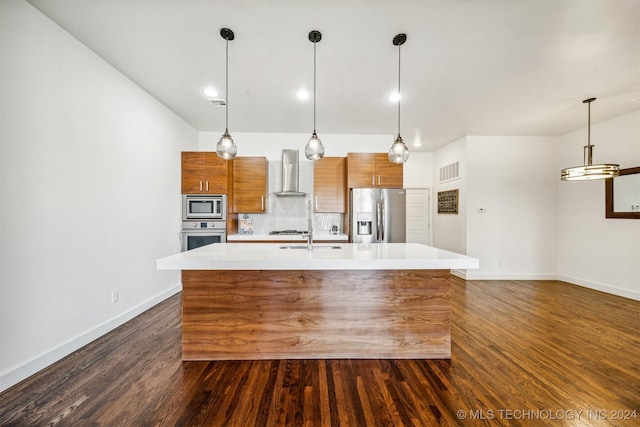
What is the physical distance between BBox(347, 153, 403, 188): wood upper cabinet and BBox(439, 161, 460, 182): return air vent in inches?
64.7

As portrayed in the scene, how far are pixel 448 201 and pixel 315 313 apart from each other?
4.64 meters

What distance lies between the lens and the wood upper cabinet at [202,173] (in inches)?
169

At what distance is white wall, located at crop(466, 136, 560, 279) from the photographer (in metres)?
5.10

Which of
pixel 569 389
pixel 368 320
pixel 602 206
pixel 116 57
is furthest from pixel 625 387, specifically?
pixel 116 57

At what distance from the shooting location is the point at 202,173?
431cm

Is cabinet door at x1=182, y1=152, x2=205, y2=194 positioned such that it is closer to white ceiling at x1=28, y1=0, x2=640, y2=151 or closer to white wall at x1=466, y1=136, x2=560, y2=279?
white ceiling at x1=28, y1=0, x2=640, y2=151

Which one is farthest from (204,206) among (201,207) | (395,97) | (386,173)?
(395,97)

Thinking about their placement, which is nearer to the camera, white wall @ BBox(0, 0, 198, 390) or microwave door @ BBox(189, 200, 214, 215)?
white wall @ BBox(0, 0, 198, 390)

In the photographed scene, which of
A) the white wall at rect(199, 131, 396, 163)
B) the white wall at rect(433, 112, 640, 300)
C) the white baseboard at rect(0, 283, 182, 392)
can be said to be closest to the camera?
the white baseboard at rect(0, 283, 182, 392)

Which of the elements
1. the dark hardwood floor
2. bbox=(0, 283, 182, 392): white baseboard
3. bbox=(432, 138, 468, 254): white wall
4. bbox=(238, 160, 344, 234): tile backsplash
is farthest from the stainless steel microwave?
bbox=(432, 138, 468, 254): white wall

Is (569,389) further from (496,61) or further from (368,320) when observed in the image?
(496,61)

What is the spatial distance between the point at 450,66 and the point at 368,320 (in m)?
2.67

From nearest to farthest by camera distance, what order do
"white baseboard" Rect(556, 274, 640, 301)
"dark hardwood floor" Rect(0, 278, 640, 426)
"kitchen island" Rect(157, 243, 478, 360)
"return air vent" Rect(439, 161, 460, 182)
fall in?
"dark hardwood floor" Rect(0, 278, 640, 426) < "kitchen island" Rect(157, 243, 478, 360) < "white baseboard" Rect(556, 274, 640, 301) < "return air vent" Rect(439, 161, 460, 182)

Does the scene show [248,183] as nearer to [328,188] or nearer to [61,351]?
[328,188]
